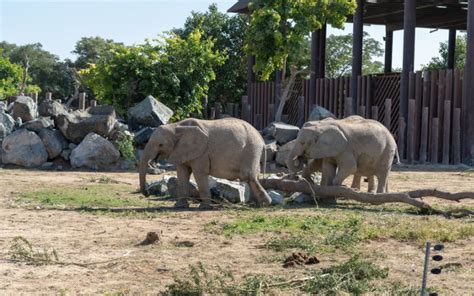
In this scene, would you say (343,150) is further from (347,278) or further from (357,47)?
(357,47)

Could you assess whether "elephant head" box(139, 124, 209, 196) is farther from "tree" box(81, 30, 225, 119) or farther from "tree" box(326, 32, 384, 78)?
"tree" box(326, 32, 384, 78)

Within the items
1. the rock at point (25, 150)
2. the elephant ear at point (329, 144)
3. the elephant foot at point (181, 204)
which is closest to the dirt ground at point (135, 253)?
the elephant foot at point (181, 204)

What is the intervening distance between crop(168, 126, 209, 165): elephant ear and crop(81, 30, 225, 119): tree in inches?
553

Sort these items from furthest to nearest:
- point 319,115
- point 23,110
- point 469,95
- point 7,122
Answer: point 319,115 < point 469,95 < point 23,110 < point 7,122

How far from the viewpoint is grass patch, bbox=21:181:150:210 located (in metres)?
13.1

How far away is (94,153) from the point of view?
20.5 meters

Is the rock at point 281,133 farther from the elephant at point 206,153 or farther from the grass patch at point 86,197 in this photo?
the elephant at point 206,153

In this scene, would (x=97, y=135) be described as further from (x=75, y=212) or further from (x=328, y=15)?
(x=328, y=15)

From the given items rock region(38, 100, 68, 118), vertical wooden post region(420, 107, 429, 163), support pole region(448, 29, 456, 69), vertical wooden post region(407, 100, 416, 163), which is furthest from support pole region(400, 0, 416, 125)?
rock region(38, 100, 68, 118)

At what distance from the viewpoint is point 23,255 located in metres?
8.32

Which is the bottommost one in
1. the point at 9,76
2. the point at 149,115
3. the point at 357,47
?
the point at 149,115

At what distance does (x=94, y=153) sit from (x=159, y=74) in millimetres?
7239

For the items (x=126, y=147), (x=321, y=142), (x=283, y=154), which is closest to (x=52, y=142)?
(x=126, y=147)

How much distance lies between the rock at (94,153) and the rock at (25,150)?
2.49 feet
